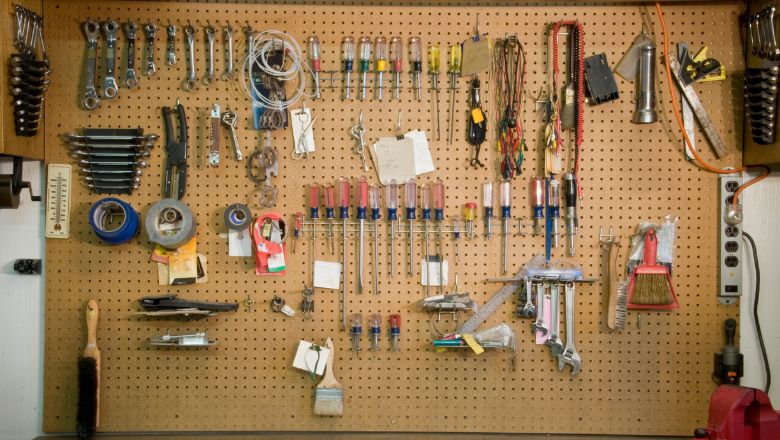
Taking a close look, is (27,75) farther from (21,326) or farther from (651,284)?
(651,284)

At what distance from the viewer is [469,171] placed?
1.93m

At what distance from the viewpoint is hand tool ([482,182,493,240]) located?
6.25 feet

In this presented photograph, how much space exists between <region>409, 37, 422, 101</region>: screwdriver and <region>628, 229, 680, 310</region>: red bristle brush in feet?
2.88

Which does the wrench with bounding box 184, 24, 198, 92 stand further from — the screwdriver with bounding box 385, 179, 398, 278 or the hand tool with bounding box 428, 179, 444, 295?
the hand tool with bounding box 428, 179, 444, 295

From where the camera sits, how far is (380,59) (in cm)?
192

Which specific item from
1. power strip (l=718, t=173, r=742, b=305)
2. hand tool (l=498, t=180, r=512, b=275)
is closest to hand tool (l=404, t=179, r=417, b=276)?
hand tool (l=498, t=180, r=512, b=275)

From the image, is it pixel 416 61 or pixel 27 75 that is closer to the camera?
pixel 27 75

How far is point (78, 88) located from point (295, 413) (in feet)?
4.17

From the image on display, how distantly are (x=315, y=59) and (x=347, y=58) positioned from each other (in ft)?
0.34

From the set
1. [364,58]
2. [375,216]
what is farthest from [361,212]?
[364,58]

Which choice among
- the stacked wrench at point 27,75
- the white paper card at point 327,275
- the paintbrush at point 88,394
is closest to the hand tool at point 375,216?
the white paper card at point 327,275

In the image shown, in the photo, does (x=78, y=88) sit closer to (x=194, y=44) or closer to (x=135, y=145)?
(x=135, y=145)

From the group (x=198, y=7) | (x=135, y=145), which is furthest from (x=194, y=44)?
(x=135, y=145)

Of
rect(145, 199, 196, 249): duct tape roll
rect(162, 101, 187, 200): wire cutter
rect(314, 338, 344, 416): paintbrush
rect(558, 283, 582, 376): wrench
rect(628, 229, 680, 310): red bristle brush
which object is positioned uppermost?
rect(162, 101, 187, 200): wire cutter
